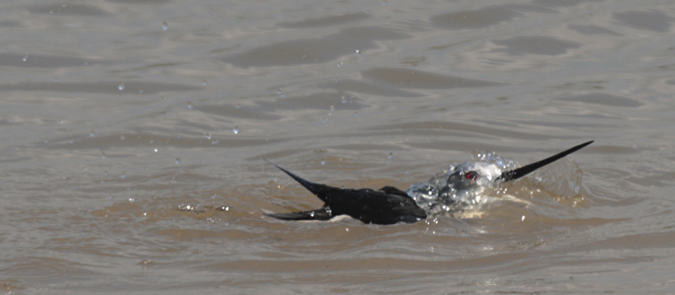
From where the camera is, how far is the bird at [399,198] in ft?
16.4

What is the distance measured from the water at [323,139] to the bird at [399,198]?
3.2 inches

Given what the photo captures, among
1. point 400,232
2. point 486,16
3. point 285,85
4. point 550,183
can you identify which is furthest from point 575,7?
point 400,232

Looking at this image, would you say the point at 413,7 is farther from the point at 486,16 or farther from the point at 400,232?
the point at 400,232

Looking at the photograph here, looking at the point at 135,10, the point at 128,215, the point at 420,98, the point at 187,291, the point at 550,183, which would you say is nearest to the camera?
the point at 187,291

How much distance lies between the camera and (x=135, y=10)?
9.74 m

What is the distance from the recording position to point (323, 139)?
6930mm

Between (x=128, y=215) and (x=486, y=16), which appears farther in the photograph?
(x=486, y=16)

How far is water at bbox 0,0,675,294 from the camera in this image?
437cm

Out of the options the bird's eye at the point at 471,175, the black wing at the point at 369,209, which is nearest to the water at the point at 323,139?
the black wing at the point at 369,209

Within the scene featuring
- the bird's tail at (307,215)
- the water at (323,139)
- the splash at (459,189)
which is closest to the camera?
the water at (323,139)

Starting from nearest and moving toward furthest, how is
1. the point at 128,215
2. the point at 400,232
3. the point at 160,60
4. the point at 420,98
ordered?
the point at 400,232 < the point at 128,215 < the point at 420,98 < the point at 160,60

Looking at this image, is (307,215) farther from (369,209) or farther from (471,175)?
(471,175)

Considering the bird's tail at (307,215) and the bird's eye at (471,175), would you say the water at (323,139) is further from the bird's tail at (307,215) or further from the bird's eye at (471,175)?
the bird's eye at (471,175)

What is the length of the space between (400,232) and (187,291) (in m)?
1.38
